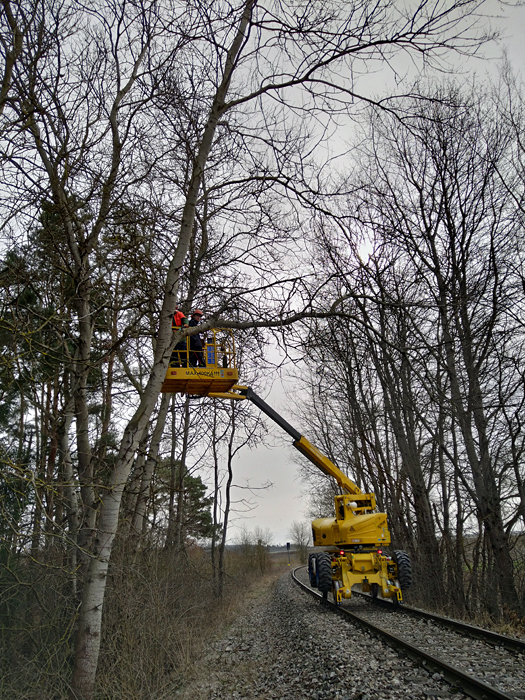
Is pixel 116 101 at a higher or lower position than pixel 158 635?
higher

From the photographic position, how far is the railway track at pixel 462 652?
555 cm

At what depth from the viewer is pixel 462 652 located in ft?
23.9

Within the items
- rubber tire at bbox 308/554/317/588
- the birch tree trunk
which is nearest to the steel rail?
rubber tire at bbox 308/554/317/588

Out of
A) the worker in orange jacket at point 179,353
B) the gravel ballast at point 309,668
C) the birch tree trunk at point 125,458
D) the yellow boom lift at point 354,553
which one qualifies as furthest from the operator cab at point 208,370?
the gravel ballast at point 309,668

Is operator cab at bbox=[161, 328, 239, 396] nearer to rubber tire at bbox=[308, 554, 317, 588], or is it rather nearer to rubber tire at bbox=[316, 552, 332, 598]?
rubber tire at bbox=[316, 552, 332, 598]

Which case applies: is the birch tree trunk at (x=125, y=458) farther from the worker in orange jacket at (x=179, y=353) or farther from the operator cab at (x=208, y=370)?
the operator cab at (x=208, y=370)

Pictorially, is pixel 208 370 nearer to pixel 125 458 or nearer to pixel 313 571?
pixel 125 458

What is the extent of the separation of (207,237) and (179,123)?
4197 millimetres

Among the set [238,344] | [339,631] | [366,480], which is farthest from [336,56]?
[366,480]

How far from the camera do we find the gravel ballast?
19.3 ft

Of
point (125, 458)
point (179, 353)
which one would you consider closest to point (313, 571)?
point (179, 353)

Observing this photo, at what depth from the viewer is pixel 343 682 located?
6082 mm

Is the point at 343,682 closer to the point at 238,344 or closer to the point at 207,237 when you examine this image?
the point at 238,344

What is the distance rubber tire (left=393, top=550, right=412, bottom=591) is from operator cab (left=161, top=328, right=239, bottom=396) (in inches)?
266
